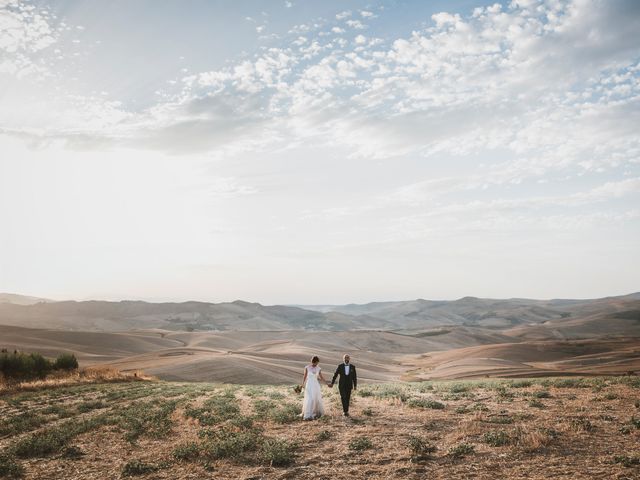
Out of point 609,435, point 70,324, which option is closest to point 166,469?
point 609,435

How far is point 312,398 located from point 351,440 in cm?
357

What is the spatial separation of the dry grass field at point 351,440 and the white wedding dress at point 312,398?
12.6 inches

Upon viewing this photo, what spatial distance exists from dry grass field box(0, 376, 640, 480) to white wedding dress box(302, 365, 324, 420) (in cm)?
32

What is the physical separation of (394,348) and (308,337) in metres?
24.1

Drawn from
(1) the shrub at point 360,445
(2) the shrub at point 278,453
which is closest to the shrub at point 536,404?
(1) the shrub at point 360,445

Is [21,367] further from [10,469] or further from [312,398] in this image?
[312,398]

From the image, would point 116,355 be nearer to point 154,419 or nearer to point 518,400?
point 154,419

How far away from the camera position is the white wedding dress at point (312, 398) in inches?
562

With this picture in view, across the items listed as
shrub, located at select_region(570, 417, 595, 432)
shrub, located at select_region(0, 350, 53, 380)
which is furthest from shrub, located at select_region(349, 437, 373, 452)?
shrub, located at select_region(0, 350, 53, 380)

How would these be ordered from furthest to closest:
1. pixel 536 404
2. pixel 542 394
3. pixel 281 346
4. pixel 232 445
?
pixel 281 346 → pixel 542 394 → pixel 536 404 → pixel 232 445

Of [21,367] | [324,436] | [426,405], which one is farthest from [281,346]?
[324,436]

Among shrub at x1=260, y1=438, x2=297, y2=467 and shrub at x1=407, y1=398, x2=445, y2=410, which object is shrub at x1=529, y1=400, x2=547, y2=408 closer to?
shrub at x1=407, y1=398, x2=445, y2=410

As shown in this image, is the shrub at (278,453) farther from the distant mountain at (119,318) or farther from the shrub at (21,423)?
the distant mountain at (119,318)

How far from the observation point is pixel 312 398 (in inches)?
567
